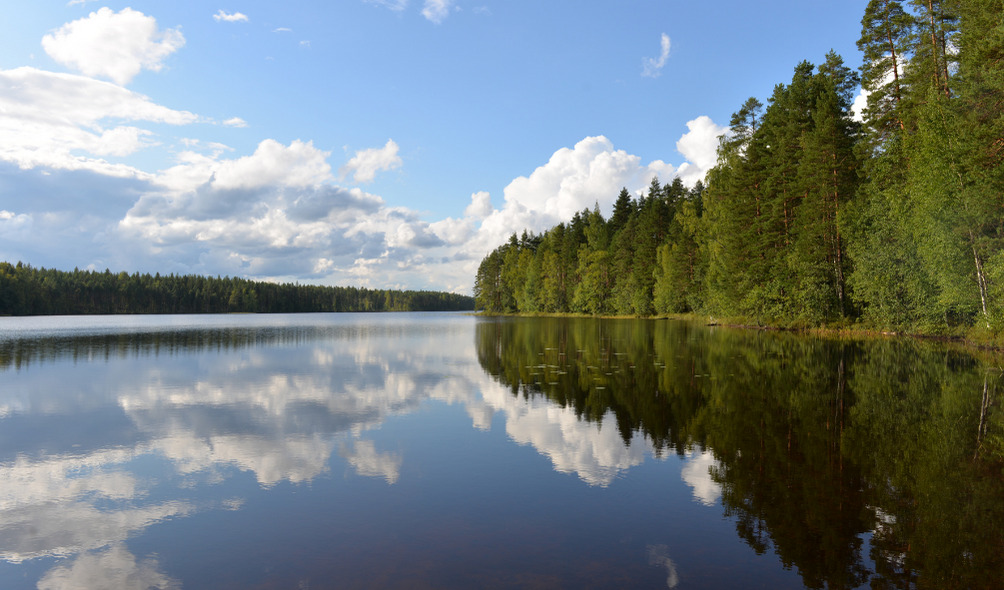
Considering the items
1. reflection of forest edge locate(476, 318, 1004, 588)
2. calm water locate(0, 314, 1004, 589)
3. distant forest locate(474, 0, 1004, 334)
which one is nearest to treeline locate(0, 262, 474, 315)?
calm water locate(0, 314, 1004, 589)

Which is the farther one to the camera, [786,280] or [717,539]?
[786,280]

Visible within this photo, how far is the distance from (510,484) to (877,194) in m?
41.3

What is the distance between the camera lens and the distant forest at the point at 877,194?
2847 cm

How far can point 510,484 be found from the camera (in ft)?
30.0

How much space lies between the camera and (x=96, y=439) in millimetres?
12484

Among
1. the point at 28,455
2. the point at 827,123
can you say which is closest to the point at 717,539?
the point at 28,455

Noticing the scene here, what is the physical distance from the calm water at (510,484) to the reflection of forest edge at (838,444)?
5 cm

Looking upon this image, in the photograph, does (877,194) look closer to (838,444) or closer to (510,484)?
(838,444)

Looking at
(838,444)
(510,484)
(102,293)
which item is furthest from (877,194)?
(102,293)

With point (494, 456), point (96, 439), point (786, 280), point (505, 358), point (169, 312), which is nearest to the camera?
point (494, 456)

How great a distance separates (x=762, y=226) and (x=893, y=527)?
49268mm

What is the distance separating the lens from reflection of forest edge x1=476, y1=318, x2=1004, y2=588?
6504 mm

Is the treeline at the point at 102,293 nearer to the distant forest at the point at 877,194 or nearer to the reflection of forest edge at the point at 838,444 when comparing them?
the distant forest at the point at 877,194

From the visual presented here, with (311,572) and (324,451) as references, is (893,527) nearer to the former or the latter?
(311,572)
